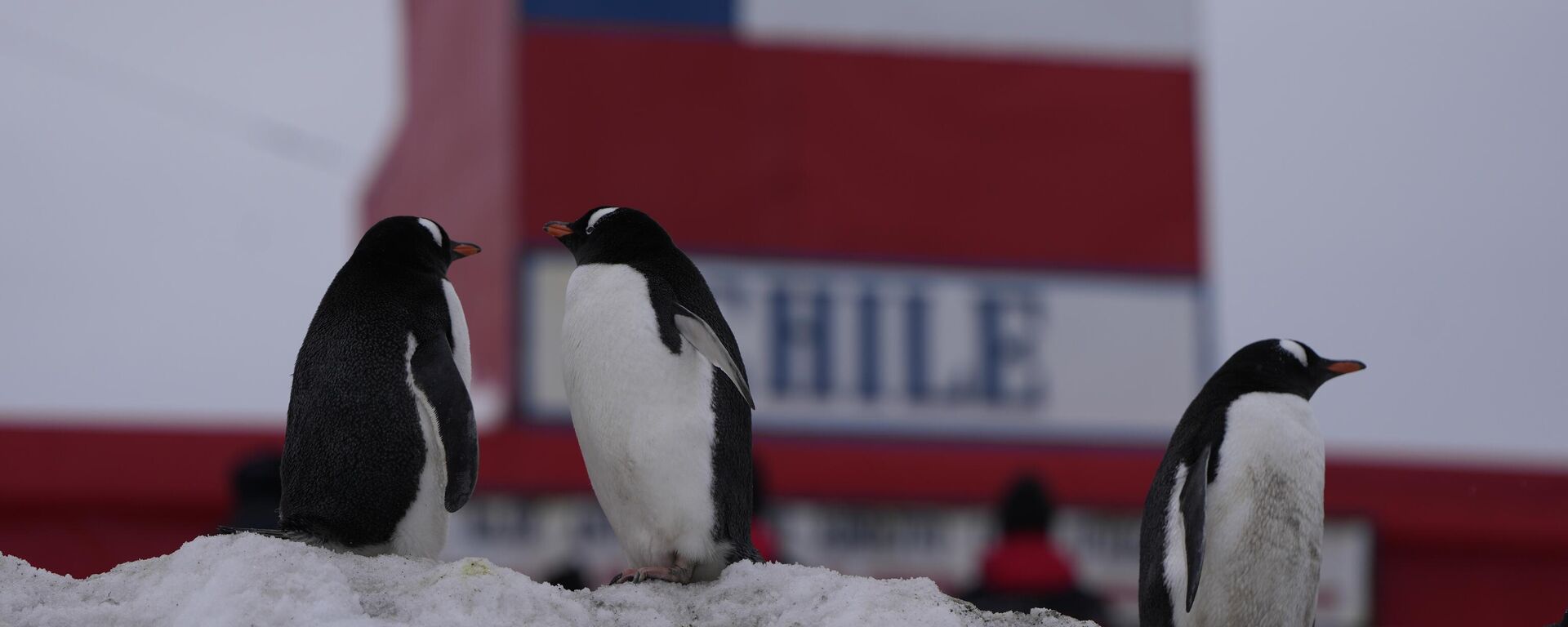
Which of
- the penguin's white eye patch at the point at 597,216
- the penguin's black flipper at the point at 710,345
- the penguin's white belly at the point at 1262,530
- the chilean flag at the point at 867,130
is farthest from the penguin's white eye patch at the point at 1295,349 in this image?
the chilean flag at the point at 867,130

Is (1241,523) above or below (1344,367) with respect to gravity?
below

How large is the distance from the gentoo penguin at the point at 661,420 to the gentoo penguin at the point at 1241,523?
65 cm

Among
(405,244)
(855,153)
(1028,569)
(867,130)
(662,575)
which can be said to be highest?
(867,130)

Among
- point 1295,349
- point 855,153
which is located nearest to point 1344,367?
point 1295,349

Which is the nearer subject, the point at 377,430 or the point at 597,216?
the point at 377,430

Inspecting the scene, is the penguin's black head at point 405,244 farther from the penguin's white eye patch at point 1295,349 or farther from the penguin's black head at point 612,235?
the penguin's white eye patch at point 1295,349

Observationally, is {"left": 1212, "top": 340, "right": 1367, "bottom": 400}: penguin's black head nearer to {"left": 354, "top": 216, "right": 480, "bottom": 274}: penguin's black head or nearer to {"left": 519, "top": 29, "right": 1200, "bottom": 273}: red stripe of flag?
{"left": 354, "top": 216, "right": 480, "bottom": 274}: penguin's black head

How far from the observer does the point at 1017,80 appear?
33.6 feet

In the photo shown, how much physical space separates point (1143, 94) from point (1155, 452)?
7.58 ft

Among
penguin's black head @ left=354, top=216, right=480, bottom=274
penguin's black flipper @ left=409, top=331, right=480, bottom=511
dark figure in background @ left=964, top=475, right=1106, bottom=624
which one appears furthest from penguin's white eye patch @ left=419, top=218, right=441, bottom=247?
dark figure in background @ left=964, top=475, right=1106, bottom=624

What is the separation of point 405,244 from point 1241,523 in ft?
4.55

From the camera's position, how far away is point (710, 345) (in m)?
2.66

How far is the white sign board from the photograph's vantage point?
31.0 ft

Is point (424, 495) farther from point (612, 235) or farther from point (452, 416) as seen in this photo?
point (612, 235)
